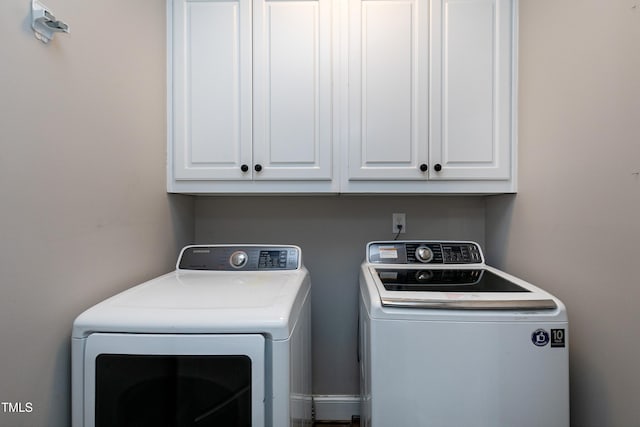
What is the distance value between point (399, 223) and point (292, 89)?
3.16 feet

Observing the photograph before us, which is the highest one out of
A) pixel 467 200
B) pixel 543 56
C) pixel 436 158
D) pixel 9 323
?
pixel 543 56

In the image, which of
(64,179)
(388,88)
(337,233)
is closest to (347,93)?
(388,88)

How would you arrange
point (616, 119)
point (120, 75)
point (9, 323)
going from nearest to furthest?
point (9, 323) → point (616, 119) → point (120, 75)

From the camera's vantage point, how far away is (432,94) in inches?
53.5

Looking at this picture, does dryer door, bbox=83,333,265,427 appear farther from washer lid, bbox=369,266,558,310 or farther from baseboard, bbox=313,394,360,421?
baseboard, bbox=313,394,360,421

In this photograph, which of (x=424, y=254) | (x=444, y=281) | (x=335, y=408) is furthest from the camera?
(x=335, y=408)

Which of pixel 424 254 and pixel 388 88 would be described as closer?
pixel 388 88

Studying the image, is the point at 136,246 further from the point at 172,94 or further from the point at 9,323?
the point at 172,94

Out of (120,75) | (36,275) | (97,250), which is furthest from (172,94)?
(36,275)

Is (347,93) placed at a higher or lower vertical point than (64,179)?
higher

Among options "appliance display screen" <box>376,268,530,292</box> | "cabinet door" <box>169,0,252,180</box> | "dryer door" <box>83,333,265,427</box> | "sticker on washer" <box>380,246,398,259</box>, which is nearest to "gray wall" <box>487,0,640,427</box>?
"appliance display screen" <box>376,268,530,292</box>

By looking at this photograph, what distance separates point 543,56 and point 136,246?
1.87 m

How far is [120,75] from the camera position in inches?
43.1

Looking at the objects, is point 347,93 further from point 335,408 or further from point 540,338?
point 335,408
